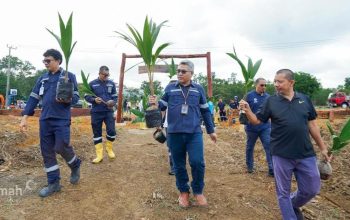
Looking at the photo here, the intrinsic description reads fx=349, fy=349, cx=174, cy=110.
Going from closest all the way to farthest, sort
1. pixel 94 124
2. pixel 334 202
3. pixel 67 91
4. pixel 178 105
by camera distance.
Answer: pixel 178 105 → pixel 67 91 → pixel 334 202 → pixel 94 124

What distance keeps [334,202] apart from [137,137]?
597 cm

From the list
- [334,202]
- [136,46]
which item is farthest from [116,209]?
[334,202]

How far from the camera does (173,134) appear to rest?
4.08m

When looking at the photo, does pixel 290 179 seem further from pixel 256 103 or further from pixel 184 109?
pixel 256 103

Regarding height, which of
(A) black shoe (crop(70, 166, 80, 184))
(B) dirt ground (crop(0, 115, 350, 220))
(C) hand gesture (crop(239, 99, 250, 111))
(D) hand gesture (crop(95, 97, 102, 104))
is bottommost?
(B) dirt ground (crop(0, 115, 350, 220))

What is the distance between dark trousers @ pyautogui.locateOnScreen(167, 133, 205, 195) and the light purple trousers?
0.87 meters

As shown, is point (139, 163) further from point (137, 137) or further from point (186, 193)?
point (137, 137)

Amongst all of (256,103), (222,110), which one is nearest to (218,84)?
(222,110)

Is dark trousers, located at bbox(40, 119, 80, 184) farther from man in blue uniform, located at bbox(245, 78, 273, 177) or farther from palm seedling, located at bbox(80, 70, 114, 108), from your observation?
man in blue uniform, located at bbox(245, 78, 273, 177)

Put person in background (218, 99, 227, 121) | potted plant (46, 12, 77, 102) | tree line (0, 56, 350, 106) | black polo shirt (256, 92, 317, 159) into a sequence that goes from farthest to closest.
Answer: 1. tree line (0, 56, 350, 106)
2. person in background (218, 99, 227, 121)
3. potted plant (46, 12, 77, 102)
4. black polo shirt (256, 92, 317, 159)

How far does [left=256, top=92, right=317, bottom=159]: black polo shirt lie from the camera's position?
3.54 metres

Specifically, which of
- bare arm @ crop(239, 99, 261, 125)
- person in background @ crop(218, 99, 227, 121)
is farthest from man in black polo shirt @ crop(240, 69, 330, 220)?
person in background @ crop(218, 99, 227, 121)

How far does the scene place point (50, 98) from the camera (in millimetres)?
4461

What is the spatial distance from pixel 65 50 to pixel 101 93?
64.7 inches
